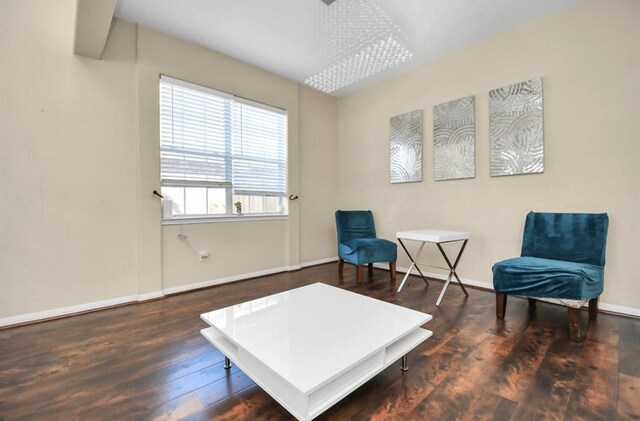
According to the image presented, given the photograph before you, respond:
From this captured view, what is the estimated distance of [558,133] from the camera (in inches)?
105

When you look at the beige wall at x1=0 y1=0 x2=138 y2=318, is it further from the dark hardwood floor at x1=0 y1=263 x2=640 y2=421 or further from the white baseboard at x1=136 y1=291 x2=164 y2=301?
the dark hardwood floor at x1=0 y1=263 x2=640 y2=421

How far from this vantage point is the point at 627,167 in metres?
2.34

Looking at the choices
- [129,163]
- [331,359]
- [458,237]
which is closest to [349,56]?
[458,237]

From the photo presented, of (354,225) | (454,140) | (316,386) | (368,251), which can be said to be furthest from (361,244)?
(316,386)

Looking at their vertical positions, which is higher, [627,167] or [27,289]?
[627,167]

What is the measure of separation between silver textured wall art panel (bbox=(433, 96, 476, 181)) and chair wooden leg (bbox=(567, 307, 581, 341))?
1.70 metres

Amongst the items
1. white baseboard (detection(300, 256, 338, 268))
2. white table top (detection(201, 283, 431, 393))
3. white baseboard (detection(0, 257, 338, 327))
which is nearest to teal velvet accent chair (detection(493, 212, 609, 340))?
white table top (detection(201, 283, 431, 393))

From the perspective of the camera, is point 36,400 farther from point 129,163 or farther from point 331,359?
point 129,163

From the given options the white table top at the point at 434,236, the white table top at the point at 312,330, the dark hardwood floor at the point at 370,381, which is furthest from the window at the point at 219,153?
the white table top at the point at 434,236

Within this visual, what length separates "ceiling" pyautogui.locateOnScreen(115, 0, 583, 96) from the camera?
8.27 feet

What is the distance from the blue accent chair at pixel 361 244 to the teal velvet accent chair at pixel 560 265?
4.39ft

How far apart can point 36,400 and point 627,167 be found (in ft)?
14.2

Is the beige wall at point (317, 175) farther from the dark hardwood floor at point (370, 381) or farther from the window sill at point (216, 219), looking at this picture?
the dark hardwood floor at point (370, 381)

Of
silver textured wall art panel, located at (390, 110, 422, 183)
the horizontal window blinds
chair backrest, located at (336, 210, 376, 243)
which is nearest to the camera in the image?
the horizontal window blinds
